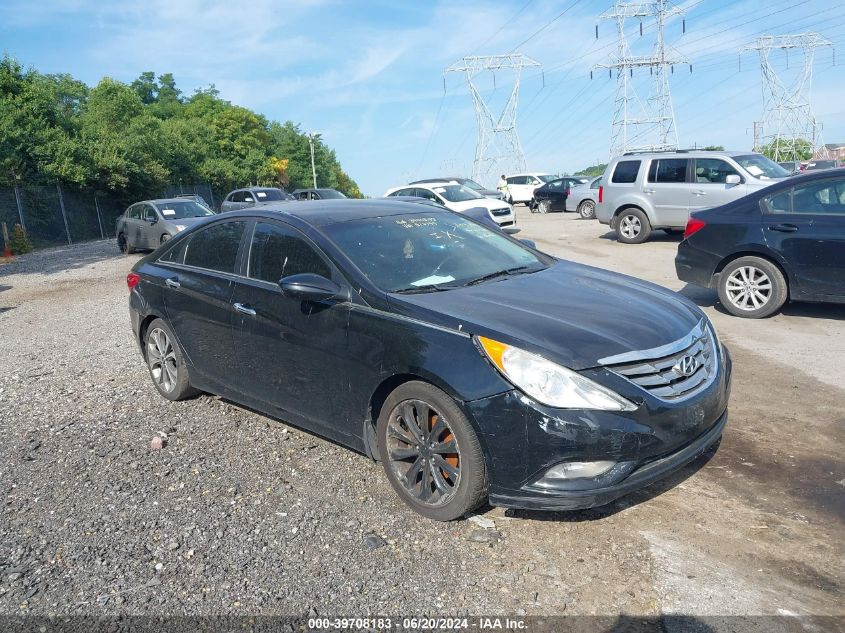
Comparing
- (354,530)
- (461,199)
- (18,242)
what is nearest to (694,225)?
(354,530)

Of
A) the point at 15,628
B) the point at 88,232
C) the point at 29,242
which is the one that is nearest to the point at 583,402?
the point at 15,628

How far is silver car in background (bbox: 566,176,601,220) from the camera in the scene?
23.6m

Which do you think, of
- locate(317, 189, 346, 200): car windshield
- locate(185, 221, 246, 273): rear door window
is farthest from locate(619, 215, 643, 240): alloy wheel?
locate(317, 189, 346, 200): car windshield

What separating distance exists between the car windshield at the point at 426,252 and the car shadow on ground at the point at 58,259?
600 inches

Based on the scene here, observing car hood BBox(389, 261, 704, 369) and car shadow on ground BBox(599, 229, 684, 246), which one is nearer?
Answer: car hood BBox(389, 261, 704, 369)

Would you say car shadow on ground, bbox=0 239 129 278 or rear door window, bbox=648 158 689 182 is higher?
rear door window, bbox=648 158 689 182

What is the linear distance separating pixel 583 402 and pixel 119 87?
5100cm

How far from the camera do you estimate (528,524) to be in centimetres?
367

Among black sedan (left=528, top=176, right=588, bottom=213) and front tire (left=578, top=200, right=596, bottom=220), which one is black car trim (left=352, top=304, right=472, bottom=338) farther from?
black sedan (left=528, top=176, right=588, bottom=213)

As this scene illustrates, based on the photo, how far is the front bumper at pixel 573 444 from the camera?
3217 millimetres

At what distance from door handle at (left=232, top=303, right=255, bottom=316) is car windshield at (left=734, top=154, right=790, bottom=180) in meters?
12.4

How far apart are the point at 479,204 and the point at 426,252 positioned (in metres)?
14.4

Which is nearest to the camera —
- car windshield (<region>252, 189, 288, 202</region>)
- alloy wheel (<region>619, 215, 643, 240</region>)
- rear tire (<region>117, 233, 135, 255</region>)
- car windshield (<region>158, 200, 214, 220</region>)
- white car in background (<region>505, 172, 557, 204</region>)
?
alloy wheel (<region>619, 215, 643, 240</region>)

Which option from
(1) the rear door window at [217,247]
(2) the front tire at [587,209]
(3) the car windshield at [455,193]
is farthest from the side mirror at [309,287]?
(2) the front tire at [587,209]
